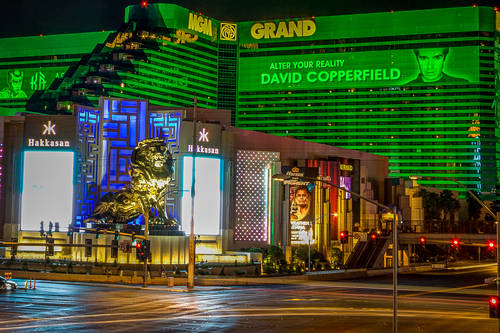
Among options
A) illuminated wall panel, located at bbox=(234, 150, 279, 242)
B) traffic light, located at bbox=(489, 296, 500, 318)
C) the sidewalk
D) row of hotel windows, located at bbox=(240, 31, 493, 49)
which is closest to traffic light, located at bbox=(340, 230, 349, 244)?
the sidewalk

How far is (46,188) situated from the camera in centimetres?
8025

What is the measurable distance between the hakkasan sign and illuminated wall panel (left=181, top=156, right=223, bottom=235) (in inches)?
4325

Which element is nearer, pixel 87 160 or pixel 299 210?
pixel 87 160

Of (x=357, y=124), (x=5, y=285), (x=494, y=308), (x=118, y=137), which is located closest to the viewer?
(x=494, y=308)

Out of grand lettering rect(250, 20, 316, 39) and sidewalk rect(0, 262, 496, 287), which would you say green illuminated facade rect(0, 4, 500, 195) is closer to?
grand lettering rect(250, 20, 316, 39)

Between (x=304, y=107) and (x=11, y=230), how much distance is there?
120534 millimetres

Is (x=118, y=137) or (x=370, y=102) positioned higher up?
(x=370, y=102)

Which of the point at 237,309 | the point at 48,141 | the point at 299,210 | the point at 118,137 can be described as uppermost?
the point at 118,137

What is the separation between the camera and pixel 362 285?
6084cm

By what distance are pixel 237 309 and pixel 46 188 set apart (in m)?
46.0

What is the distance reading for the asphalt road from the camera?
107ft

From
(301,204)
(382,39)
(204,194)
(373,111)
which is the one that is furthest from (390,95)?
(204,194)

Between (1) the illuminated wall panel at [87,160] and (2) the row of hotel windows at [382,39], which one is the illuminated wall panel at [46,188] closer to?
(1) the illuminated wall panel at [87,160]

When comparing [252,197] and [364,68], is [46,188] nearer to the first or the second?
[252,197]
